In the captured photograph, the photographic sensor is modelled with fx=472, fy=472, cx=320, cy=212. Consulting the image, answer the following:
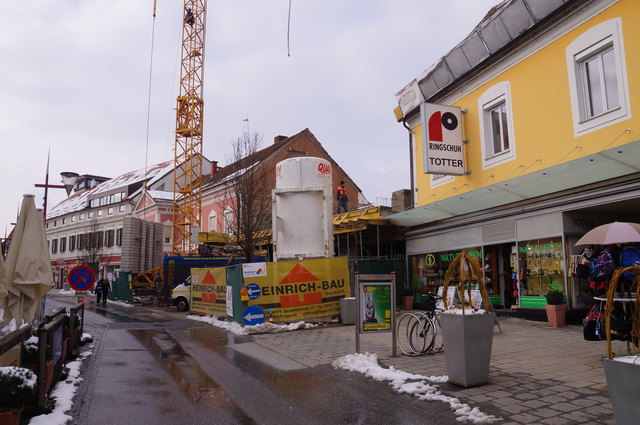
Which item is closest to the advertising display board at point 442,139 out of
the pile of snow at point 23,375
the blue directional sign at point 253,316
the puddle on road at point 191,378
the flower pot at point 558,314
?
the flower pot at point 558,314

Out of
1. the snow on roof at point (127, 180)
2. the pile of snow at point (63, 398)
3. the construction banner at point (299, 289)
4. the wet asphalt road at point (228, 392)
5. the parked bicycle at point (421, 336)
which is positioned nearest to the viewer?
the pile of snow at point (63, 398)

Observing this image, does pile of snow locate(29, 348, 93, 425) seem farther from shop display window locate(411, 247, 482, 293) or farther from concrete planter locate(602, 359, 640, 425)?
shop display window locate(411, 247, 482, 293)

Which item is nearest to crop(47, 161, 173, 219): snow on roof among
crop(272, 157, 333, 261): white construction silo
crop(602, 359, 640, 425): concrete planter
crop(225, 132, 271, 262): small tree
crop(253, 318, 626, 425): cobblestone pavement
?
crop(225, 132, 271, 262): small tree

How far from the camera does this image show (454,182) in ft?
52.6

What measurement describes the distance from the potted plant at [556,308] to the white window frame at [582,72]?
403 cm

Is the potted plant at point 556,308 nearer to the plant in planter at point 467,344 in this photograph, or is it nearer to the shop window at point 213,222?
the plant in planter at point 467,344

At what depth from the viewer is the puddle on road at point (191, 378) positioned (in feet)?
19.9

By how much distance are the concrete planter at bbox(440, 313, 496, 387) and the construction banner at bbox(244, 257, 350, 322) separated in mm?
7991

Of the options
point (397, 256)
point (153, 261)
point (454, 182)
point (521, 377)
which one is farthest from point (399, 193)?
point (153, 261)

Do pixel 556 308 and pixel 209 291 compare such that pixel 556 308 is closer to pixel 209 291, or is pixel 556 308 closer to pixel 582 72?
pixel 582 72

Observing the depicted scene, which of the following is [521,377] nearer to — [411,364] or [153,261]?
[411,364]

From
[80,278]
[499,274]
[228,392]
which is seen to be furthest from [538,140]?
[80,278]

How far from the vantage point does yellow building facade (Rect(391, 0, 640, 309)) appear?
1066 centimetres

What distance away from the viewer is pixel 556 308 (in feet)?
38.1
